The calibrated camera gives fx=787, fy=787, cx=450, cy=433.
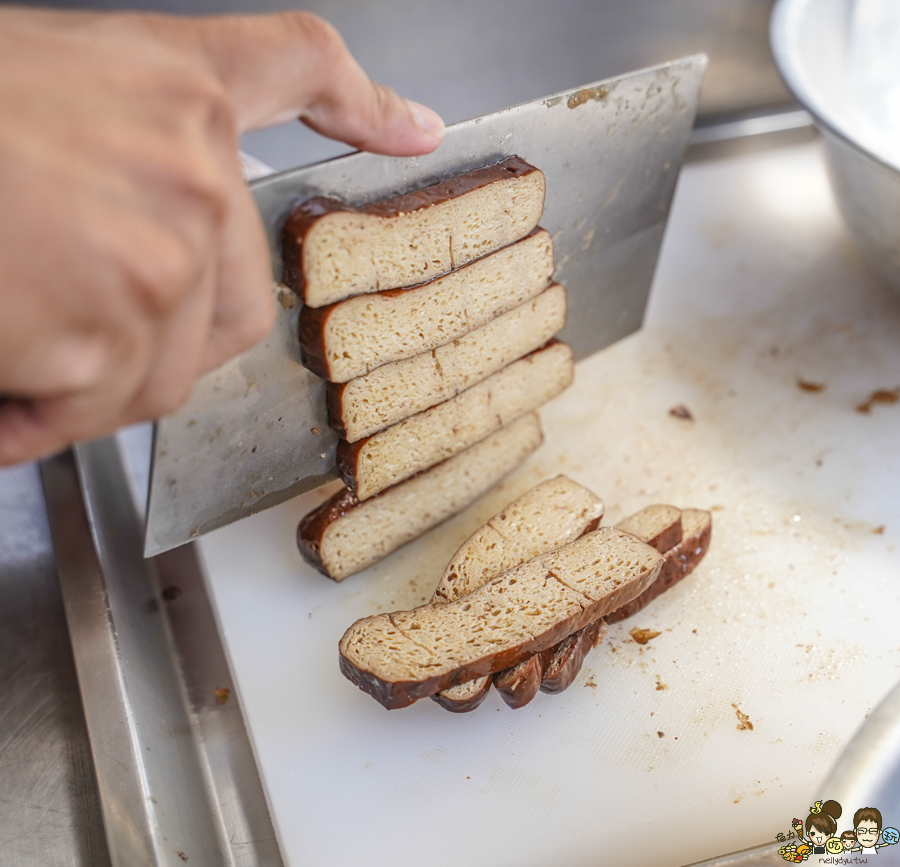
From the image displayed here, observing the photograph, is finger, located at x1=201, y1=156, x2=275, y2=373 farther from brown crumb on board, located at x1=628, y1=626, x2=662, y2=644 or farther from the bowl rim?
the bowl rim

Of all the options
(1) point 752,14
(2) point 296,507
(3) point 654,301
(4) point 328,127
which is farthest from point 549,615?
(1) point 752,14

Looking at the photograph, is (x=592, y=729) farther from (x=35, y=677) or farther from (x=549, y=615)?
(x=35, y=677)

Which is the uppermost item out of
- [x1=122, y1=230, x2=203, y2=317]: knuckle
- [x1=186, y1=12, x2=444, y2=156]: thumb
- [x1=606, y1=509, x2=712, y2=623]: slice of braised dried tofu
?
[x1=186, y1=12, x2=444, y2=156]: thumb

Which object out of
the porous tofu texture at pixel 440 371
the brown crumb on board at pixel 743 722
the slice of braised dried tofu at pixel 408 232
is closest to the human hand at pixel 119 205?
the slice of braised dried tofu at pixel 408 232

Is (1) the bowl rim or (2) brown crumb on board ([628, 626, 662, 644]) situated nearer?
(2) brown crumb on board ([628, 626, 662, 644])

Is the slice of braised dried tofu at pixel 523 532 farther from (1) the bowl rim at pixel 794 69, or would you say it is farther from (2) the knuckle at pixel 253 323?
(1) the bowl rim at pixel 794 69

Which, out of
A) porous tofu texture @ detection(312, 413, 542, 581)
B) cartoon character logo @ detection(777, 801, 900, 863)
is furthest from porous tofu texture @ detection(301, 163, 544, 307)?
cartoon character logo @ detection(777, 801, 900, 863)

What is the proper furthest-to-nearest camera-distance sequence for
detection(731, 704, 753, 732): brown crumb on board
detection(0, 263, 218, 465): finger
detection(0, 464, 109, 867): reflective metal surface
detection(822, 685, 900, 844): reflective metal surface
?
detection(731, 704, 753, 732): brown crumb on board
detection(0, 464, 109, 867): reflective metal surface
detection(822, 685, 900, 844): reflective metal surface
detection(0, 263, 218, 465): finger
